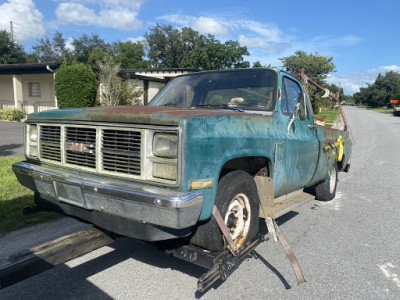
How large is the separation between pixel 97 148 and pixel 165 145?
2.17ft

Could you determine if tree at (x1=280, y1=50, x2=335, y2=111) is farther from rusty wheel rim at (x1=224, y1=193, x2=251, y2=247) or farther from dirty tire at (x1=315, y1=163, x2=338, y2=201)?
rusty wheel rim at (x1=224, y1=193, x2=251, y2=247)

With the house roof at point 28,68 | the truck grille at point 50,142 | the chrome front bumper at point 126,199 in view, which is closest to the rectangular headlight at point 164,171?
the chrome front bumper at point 126,199

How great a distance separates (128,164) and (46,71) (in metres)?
21.0

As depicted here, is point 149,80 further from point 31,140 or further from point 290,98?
point 31,140

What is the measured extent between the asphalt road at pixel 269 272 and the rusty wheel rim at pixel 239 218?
1.48ft

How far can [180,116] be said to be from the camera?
2.37 meters

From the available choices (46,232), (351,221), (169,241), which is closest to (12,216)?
(46,232)

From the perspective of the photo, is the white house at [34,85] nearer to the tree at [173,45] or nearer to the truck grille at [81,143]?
the truck grille at [81,143]

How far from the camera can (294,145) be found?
3.88 metres

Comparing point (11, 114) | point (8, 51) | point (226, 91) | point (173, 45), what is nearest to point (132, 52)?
point (173, 45)

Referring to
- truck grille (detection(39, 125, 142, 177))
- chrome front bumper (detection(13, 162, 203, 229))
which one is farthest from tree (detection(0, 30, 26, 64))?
chrome front bumper (detection(13, 162, 203, 229))

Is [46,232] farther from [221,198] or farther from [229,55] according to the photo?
[229,55]

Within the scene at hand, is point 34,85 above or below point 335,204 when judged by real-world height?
above

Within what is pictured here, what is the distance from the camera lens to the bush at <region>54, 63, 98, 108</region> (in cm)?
1708
